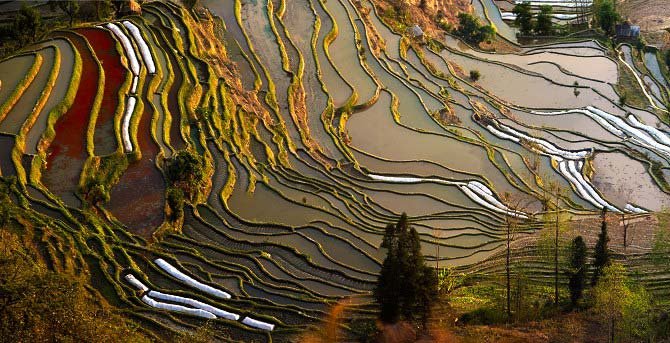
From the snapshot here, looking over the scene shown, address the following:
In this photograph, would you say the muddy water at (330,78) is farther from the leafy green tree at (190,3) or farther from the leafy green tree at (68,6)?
the leafy green tree at (68,6)

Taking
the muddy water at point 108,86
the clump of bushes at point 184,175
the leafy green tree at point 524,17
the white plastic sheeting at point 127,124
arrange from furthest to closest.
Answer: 1. the leafy green tree at point 524,17
2. the muddy water at point 108,86
3. the white plastic sheeting at point 127,124
4. the clump of bushes at point 184,175

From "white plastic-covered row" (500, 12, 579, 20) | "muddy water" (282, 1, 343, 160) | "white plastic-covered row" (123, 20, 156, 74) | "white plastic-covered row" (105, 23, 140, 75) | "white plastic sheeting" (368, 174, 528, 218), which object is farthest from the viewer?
"white plastic-covered row" (500, 12, 579, 20)

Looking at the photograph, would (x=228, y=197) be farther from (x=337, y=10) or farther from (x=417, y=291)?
(x=337, y=10)

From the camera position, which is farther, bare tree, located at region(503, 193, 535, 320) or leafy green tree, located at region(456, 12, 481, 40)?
leafy green tree, located at region(456, 12, 481, 40)

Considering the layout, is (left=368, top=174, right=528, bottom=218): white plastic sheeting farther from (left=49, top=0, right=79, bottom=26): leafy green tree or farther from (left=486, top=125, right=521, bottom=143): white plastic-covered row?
(left=49, top=0, right=79, bottom=26): leafy green tree

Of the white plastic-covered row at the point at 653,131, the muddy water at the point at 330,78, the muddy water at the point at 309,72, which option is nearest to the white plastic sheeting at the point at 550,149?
the white plastic-covered row at the point at 653,131

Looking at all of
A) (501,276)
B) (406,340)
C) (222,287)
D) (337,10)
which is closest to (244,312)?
(222,287)

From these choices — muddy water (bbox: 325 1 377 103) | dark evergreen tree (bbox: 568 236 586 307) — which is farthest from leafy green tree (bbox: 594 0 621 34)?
dark evergreen tree (bbox: 568 236 586 307)
